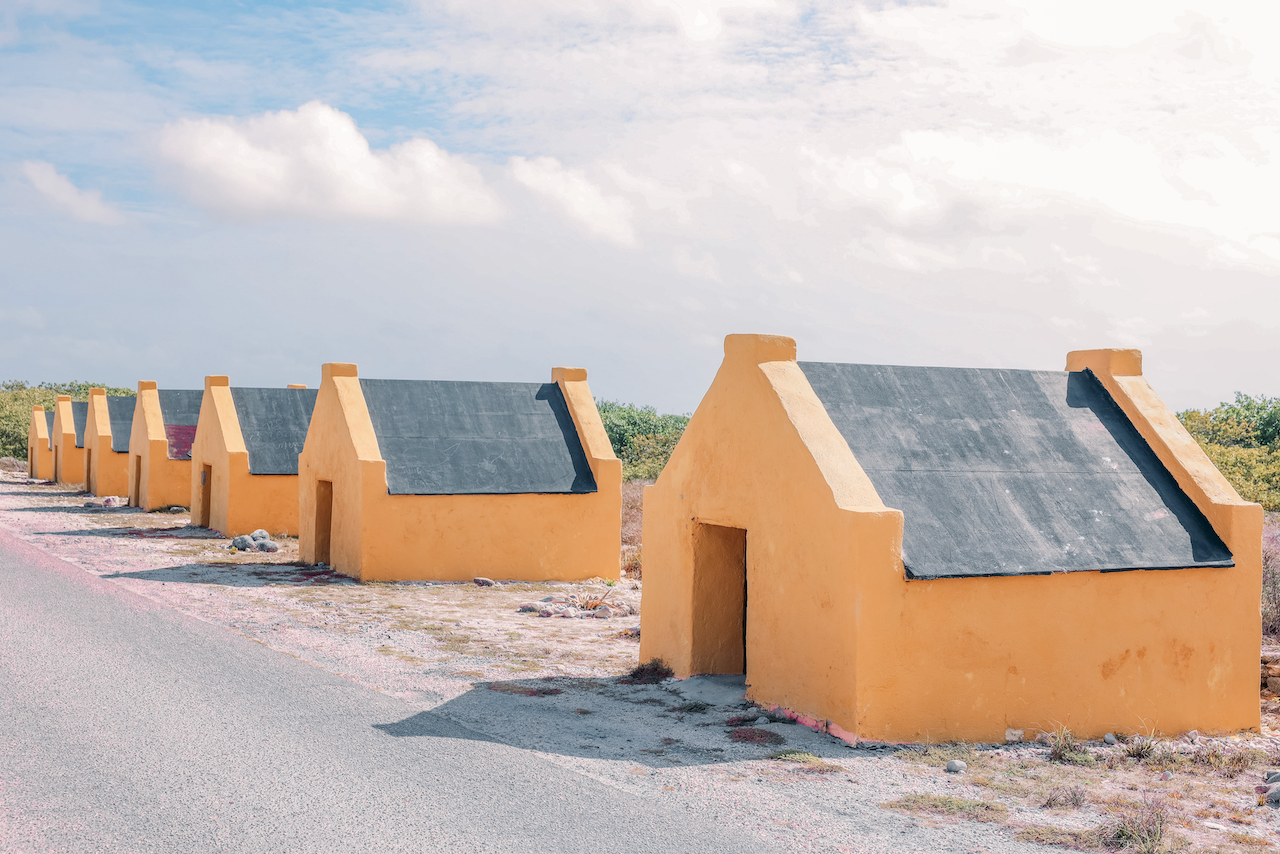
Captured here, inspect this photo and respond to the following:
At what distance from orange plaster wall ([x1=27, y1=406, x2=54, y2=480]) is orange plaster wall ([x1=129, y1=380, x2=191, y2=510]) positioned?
849 inches

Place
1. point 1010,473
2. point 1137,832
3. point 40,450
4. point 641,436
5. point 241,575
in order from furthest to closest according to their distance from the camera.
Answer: point 40,450 < point 641,436 < point 241,575 < point 1010,473 < point 1137,832

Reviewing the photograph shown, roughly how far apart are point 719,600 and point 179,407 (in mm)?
27621

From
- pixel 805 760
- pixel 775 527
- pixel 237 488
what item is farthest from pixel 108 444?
pixel 805 760

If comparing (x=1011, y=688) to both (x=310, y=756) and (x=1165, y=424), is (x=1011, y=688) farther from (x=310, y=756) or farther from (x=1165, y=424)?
(x=310, y=756)

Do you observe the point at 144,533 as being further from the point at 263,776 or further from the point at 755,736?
the point at 755,736

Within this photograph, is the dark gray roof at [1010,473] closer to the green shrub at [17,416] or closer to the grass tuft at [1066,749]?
the grass tuft at [1066,749]

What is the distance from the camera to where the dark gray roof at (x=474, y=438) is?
19.0 metres

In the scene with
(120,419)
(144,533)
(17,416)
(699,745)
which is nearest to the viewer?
(699,745)

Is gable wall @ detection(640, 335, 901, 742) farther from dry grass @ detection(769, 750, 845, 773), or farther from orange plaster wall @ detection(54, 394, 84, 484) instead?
orange plaster wall @ detection(54, 394, 84, 484)

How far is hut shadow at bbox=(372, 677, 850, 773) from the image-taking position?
820 cm

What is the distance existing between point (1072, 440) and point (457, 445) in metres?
12.0

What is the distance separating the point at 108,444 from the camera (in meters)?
38.8

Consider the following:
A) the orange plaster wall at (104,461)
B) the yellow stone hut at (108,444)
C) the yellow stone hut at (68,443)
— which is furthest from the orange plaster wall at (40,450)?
the orange plaster wall at (104,461)

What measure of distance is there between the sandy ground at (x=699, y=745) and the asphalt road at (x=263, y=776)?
1.47ft
